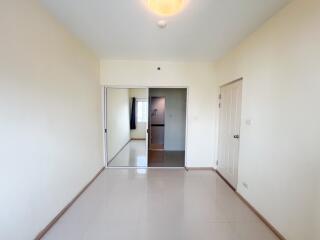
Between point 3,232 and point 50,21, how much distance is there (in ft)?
7.19

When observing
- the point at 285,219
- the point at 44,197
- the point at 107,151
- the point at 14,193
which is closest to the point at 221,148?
the point at 285,219

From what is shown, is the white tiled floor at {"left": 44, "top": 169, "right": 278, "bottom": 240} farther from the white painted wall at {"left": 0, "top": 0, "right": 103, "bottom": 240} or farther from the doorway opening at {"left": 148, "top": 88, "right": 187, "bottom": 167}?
the doorway opening at {"left": 148, "top": 88, "right": 187, "bottom": 167}

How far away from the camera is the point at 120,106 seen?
6.00m

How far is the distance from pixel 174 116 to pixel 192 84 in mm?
2111

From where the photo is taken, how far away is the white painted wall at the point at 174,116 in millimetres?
6051

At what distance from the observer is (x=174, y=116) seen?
6105 millimetres

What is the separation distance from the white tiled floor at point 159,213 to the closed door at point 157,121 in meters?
3.36

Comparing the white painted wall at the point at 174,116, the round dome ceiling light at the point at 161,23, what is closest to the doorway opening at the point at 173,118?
the white painted wall at the point at 174,116

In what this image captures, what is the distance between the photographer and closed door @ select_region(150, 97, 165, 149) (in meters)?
6.72

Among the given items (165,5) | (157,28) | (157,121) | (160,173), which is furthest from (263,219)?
(157,121)

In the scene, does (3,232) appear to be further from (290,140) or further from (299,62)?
(299,62)

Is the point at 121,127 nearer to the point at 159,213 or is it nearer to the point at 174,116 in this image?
the point at 174,116

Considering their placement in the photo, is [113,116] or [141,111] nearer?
[113,116]

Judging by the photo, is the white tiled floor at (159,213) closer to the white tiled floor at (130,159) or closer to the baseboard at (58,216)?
the baseboard at (58,216)
